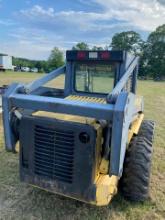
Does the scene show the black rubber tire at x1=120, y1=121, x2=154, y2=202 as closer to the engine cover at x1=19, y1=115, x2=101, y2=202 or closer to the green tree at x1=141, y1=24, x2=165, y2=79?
the engine cover at x1=19, y1=115, x2=101, y2=202

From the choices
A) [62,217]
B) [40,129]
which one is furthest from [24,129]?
[62,217]

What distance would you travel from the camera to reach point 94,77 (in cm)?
398

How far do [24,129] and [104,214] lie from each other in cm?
147

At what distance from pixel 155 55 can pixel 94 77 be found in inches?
2508

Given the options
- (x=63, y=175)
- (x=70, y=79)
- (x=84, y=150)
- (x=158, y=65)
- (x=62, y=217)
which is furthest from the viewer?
(x=158, y=65)

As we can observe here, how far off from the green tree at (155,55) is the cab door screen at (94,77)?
191 ft

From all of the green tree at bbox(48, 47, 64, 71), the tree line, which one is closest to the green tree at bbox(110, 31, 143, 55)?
the tree line

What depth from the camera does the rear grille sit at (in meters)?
2.89

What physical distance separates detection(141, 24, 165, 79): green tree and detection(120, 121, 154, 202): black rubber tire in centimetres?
5886

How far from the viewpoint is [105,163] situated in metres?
2.96

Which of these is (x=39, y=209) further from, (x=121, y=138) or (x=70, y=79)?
(x=70, y=79)

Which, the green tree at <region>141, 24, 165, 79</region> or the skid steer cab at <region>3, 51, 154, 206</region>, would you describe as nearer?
the skid steer cab at <region>3, 51, 154, 206</region>

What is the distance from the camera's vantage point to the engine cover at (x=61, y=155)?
2799 mm

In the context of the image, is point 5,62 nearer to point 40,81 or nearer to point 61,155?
point 40,81
